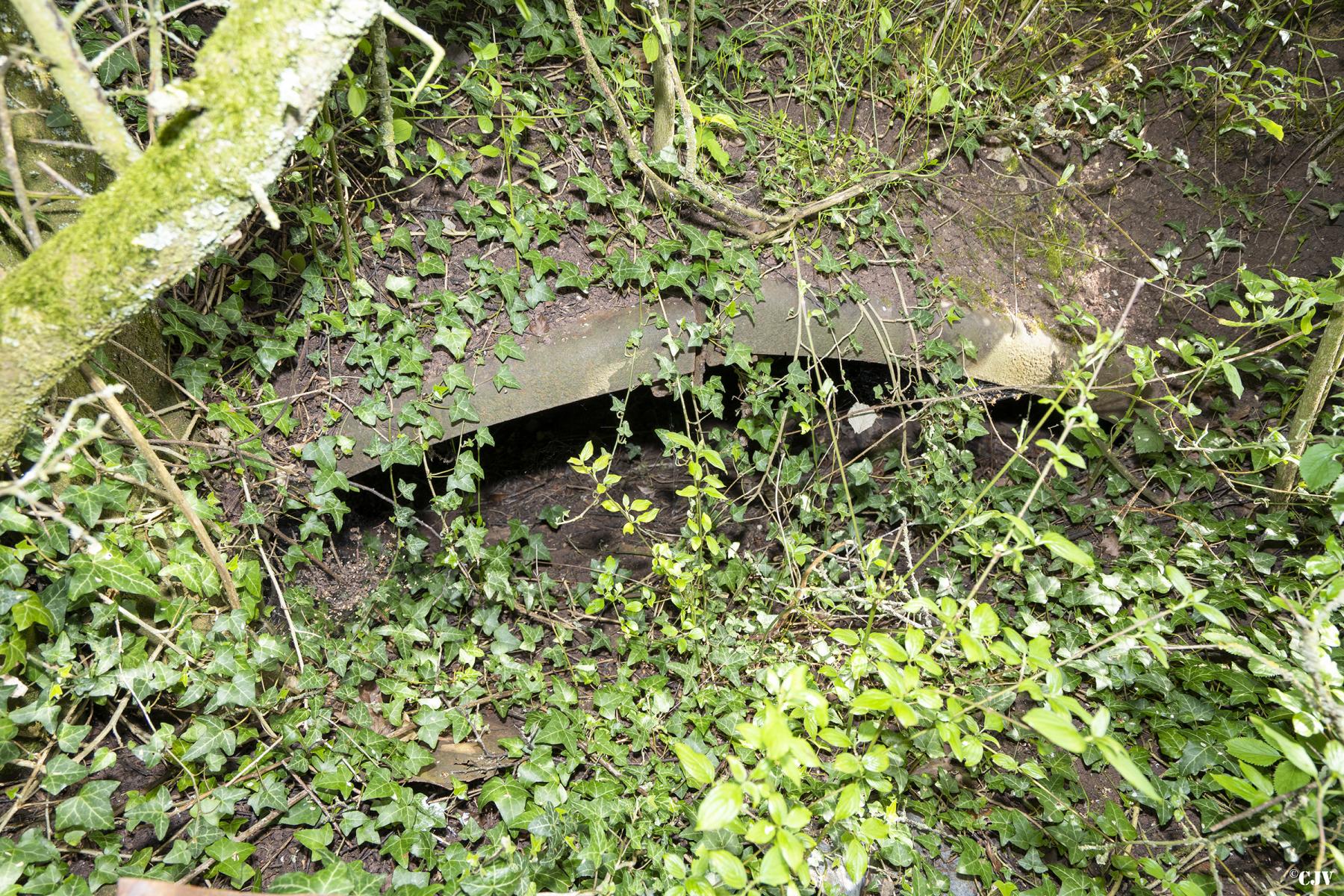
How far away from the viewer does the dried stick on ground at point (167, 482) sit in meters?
1.92

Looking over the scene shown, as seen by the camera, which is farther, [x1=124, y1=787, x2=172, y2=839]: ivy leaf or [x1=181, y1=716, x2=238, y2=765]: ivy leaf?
[x1=181, y1=716, x2=238, y2=765]: ivy leaf

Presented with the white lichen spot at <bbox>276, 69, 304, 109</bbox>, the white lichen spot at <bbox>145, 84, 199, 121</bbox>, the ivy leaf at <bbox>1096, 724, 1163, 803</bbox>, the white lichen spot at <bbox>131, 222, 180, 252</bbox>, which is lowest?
the ivy leaf at <bbox>1096, 724, 1163, 803</bbox>

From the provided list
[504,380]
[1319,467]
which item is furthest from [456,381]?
[1319,467]

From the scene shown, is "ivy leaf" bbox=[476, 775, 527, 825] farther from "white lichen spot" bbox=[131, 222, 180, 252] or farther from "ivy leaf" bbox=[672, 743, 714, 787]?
"white lichen spot" bbox=[131, 222, 180, 252]

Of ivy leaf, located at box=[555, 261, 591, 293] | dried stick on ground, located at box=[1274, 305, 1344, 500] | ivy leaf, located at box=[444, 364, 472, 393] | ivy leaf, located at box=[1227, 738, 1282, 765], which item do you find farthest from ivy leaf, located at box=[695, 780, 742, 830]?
dried stick on ground, located at box=[1274, 305, 1344, 500]

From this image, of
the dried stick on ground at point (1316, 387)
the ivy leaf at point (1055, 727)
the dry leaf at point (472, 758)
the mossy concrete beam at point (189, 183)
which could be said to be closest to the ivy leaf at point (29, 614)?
the mossy concrete beam at point (189, 183)

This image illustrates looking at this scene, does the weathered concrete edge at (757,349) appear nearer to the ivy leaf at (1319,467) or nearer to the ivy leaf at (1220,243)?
the ivy leaf at (1319,467)

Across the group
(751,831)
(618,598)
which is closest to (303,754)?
(618,598)

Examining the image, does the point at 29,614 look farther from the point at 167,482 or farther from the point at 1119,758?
the point at 1119,758

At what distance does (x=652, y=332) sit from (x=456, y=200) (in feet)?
3.14

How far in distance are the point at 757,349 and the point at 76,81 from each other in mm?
2265

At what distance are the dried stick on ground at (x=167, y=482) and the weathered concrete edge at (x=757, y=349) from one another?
52cm

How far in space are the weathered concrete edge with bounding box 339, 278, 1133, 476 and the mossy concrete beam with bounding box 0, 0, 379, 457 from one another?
123cm

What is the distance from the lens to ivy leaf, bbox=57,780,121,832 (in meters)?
1.79
